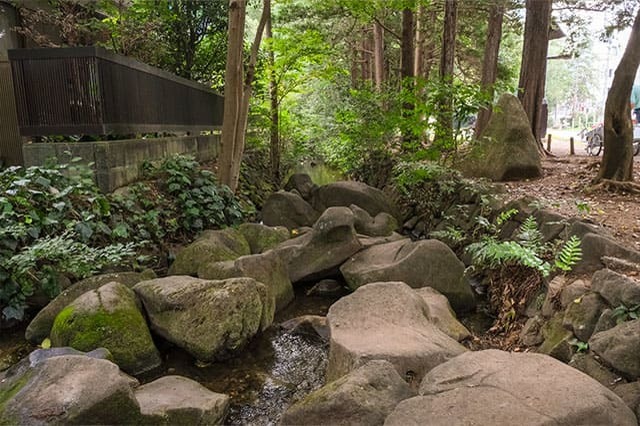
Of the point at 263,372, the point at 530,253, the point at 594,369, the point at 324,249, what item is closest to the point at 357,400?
the point at 263,372

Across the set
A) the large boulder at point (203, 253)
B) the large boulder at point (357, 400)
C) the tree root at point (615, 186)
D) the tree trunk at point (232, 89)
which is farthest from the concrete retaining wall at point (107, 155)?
the tree root at point (615, 186)

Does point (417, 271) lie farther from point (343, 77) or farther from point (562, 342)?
point (343, 77)

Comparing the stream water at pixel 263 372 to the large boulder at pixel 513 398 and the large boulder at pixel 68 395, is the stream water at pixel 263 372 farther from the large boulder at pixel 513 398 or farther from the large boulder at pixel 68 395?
the large boulder at pixel 513 398

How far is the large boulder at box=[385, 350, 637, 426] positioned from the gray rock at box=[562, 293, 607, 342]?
0.83 meters

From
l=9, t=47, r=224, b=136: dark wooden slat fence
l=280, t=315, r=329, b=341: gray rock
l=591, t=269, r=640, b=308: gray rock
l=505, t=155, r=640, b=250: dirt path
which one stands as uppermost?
l=9, t=47, r=224, b=136: dark wooden slat fence

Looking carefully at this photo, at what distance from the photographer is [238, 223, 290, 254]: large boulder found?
7077mm

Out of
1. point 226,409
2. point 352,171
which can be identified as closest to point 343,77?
point 352,171

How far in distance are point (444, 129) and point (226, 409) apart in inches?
245

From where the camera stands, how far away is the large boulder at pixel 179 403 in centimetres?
313

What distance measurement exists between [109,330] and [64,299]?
2.81ft

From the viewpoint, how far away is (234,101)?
817 centimetres

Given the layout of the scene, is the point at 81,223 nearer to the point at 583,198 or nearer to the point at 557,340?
the point at 557,340

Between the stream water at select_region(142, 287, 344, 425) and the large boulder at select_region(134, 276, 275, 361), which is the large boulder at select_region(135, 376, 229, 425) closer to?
the stream water at select_region(142, 287, 344, 425)

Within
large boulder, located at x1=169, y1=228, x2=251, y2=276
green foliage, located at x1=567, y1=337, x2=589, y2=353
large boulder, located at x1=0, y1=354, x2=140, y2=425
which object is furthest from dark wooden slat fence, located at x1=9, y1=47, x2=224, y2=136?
green foliage, located at x1=567, y1=337, x2=589, y2=353
